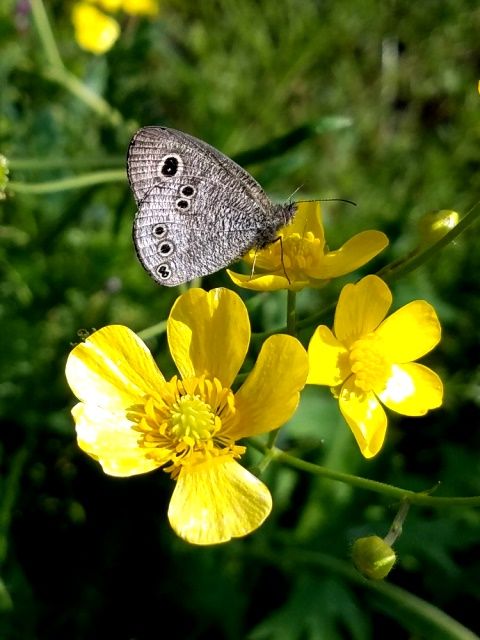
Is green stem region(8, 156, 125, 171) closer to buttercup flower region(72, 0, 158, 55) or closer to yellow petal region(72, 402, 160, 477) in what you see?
yellow petal region(72, 402, 160, 477)

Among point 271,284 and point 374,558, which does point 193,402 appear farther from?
point 374,558

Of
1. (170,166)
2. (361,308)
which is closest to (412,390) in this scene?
(361,308)

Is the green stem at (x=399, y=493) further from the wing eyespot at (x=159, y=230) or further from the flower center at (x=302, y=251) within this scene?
the wing eyespot at (x=159, y=230)

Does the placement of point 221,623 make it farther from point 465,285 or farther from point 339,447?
point 465,285

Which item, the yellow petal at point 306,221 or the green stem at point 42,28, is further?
the green stem at point 42,28

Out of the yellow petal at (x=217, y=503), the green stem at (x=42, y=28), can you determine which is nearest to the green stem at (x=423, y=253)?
the yellow petal at (x=217, y=503)

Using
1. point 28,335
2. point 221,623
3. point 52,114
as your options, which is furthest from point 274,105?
point 221,623
